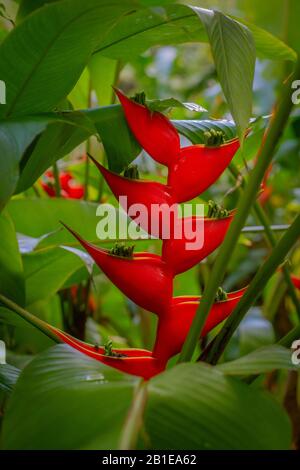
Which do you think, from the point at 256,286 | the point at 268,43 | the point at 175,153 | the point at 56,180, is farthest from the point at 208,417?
the point at 56,180

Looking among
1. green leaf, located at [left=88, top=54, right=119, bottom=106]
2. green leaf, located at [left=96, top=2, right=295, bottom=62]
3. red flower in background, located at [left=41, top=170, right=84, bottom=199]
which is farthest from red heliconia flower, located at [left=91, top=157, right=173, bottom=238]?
red flower in background, located at [left=41, top=170, right=84, bottom=199]

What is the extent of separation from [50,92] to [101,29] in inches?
2.6

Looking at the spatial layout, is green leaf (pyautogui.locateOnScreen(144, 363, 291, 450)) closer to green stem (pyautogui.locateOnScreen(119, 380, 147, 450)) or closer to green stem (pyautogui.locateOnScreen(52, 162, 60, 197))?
green stem (pyautogui.locateOnScreen(119, 380, 147, 450))

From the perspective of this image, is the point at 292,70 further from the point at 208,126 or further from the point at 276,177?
the point at 276,177

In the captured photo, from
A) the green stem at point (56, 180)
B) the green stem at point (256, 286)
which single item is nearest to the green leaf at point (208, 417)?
the green stem at point (256, 286)

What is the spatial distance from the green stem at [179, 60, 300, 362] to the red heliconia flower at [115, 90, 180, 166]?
3.5 inches

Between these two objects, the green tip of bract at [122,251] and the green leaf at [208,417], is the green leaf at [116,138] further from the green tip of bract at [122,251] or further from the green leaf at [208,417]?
the green leaf at [208,417]

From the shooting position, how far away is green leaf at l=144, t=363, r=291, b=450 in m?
0.36

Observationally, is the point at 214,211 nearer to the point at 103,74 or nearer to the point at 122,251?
the point at 122,251

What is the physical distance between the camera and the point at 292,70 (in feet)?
1.43

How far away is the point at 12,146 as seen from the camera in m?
0.41

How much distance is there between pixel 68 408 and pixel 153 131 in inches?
9.3

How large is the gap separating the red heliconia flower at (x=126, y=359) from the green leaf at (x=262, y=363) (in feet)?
0.33

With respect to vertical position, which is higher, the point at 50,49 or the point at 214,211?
the point at 50,49
